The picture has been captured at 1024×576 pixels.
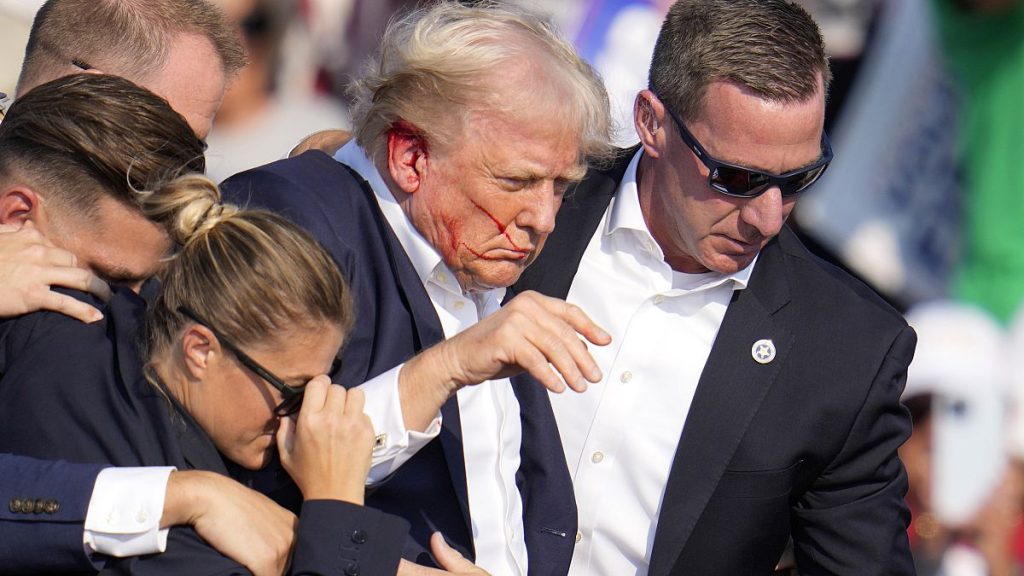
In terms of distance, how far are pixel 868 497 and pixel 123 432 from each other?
1929 millimetres

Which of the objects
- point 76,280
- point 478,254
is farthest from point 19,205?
point 478,254

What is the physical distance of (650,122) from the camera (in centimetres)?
346

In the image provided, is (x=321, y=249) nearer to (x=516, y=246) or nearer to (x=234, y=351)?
(x=234, y=351)

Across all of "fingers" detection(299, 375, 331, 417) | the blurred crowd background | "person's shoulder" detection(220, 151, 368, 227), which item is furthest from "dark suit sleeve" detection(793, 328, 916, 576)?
the blurred crowd background

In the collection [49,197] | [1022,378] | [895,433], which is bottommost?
[1022,378]

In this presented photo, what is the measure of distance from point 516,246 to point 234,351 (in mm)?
743

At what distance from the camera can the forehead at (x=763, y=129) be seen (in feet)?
10.3

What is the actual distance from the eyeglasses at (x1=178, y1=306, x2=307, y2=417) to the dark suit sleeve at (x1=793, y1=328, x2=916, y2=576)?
1.57m

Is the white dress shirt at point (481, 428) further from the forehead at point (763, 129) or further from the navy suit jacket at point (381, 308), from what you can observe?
the forehead at point (763, 129)

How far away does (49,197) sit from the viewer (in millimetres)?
2477

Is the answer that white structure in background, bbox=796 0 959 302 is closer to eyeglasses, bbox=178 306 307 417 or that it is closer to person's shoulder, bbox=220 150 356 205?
person's shoulder, bbox=220 150 356 205

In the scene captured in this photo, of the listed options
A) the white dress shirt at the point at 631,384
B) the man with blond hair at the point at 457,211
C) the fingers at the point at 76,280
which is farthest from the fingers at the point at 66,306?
the white dress shirt at the point at 631,384

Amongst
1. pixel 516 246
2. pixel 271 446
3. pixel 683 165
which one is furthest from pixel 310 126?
pixel 271 446

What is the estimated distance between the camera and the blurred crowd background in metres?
5.23
